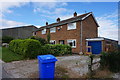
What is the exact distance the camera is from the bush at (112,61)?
513 cm

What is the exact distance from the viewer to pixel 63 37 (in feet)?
55.7

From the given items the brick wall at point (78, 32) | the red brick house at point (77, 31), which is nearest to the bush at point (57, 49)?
the red brick house at point (77, 31)

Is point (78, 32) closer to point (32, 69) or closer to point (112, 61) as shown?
point (112, 61)

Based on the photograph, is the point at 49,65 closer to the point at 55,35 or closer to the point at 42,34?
the point at 55,35

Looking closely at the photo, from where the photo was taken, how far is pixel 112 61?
5.19 metres

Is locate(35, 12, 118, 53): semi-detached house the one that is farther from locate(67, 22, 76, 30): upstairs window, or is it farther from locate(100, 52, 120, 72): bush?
locate(100, 52, 120, 72): bush

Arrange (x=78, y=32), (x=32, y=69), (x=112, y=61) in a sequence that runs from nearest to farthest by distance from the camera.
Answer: (x=112, y=61) → (x=32, y=69) → (x=78, y=32)

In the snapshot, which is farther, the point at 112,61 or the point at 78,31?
the point at 78,31

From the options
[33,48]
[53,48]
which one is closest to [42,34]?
[53,48]

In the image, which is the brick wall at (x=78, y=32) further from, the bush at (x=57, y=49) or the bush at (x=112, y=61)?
the bush at (x=112, y=61)

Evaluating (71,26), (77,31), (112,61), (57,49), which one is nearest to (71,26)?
(71,26)

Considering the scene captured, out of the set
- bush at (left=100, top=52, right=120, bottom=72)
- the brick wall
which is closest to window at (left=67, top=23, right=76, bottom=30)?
the brick wall

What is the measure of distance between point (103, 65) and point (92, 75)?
1374mm

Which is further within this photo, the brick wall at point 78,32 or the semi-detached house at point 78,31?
the brick wall at point 78,32
